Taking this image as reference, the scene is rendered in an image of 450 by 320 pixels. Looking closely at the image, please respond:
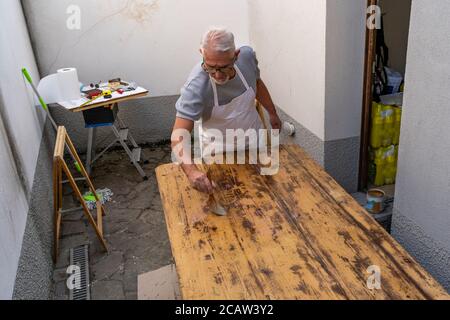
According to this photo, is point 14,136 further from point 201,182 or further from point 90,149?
point 201,182

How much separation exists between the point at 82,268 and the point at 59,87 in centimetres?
242

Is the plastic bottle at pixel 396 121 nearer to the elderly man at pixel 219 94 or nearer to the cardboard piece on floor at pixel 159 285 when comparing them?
the elderly man at pixel 219 94

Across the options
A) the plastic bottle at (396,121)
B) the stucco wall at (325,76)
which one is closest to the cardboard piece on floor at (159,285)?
the stucco wall at (325,76)

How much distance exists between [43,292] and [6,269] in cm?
89

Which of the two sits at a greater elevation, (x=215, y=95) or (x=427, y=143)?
(x=215, y=95)

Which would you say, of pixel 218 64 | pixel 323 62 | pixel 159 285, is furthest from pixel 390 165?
pixel 159 285

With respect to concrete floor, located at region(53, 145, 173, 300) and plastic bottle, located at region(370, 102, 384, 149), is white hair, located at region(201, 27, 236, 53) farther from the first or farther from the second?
concrete floor, located at region(53, 145, 173, 300)

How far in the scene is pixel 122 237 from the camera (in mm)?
4277

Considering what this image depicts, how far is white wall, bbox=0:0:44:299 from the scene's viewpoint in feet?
8.87

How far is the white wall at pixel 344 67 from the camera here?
3.50m

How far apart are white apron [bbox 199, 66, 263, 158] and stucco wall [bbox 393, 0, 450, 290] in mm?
1146

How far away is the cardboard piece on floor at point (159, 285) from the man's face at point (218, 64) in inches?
68.5
